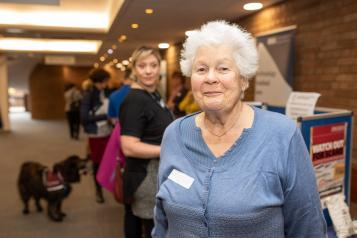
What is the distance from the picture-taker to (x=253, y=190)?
3.44 feet

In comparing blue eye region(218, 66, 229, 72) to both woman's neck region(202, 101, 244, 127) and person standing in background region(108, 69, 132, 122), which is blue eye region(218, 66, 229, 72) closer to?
woman's neck region(202, 101, 244, 127)

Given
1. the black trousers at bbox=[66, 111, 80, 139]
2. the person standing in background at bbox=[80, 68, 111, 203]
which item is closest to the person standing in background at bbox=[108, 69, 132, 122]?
the person standing in background at bbox=[80, 68, 111, 203]

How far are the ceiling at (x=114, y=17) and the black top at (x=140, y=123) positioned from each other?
2.68 metres

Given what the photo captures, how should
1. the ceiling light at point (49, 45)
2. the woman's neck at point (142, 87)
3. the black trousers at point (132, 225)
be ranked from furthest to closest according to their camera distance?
the ceiling light at point (49, 45), the black trousers at point (132, 225), the woman's neck at point (142, 87)

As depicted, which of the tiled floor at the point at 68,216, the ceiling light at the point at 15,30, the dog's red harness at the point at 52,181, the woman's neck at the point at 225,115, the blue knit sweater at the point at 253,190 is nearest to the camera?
the blue knit sweater at the point at 253,190

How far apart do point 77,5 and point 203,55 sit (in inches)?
223

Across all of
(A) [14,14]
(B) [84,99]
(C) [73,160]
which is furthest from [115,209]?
(A) [14,14]

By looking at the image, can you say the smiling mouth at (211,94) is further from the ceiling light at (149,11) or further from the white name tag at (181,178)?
the ceiling light at (149,11)

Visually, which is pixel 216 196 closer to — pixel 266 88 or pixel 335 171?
pixel 335 171

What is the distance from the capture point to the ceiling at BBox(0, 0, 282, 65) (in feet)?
15.0

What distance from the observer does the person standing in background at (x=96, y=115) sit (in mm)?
3865

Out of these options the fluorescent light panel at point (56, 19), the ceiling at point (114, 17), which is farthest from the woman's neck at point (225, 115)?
the fluorescent light panel at point (56, 19)

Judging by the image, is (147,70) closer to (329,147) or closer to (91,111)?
(329,147)

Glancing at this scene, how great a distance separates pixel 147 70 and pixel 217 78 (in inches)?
34.6
